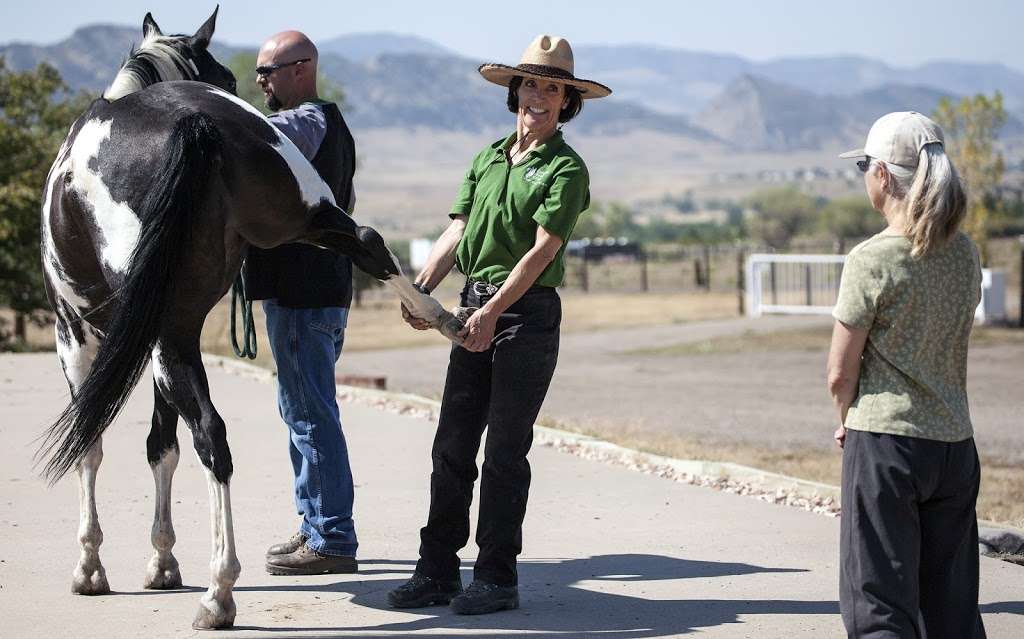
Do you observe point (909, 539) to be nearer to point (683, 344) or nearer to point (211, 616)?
point (211, 616)

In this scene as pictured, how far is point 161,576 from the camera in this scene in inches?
223

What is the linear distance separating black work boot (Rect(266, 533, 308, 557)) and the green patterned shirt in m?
2.79

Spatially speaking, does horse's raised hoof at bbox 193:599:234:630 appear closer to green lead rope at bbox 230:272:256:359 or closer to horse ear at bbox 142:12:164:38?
green lead rope at bbox 230:272:256:359

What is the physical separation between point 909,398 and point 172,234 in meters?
2.60

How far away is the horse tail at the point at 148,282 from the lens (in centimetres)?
486

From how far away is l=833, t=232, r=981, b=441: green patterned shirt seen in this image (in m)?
4.20

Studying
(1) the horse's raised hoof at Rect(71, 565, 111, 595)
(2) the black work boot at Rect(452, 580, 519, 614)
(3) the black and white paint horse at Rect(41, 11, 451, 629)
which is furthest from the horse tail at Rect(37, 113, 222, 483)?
(2) the black work boot at Rect(452, 580, 519, 614)

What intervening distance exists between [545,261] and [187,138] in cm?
140

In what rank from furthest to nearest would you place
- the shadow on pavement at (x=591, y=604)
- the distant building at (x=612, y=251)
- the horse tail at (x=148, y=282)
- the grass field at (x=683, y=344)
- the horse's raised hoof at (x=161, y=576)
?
the distant building at (x=612, y=251), the grass field at (x=683, y=344), the horse's raised hoof at (x=161, y=576), the shadow on pavement at (x=591, y=604), the horse tail at (x=148, y=282)

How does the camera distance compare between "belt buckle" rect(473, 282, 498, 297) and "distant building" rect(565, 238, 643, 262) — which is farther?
"distant building" rect(565, 238, 643, 262)

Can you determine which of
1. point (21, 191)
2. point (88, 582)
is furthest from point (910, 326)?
point (21, 191)

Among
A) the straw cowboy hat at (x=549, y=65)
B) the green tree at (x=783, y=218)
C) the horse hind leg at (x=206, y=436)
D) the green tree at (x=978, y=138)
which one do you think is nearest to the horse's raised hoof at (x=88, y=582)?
the horse hind leg at (x=206, y=436)

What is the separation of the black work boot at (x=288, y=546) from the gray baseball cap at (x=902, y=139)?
10.2 feet

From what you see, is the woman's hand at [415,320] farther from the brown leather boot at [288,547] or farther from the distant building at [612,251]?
the distant building at [612,251]
